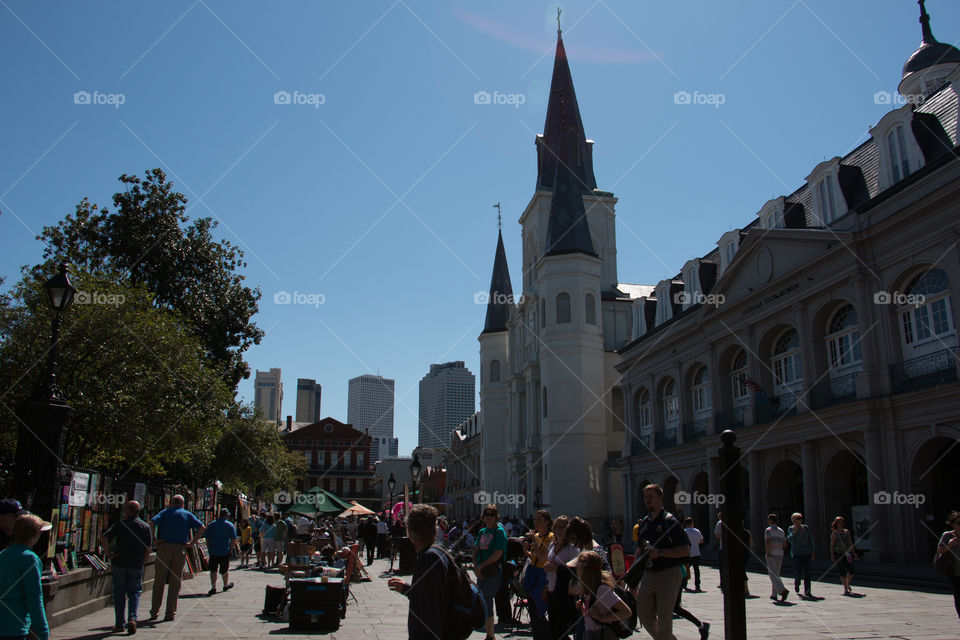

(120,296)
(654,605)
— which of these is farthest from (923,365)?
(120,296)

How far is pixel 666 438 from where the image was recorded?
116ft

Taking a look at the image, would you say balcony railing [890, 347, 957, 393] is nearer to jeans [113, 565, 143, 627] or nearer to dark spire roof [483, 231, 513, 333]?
jeans [113, 565, 143, 627]

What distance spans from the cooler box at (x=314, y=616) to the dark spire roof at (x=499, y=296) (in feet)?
170

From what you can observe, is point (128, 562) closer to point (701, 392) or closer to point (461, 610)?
point (461, 610)

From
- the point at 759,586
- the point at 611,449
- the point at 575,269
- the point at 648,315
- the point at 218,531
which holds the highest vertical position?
the point at 575,269

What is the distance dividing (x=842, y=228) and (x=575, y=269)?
72.2ft

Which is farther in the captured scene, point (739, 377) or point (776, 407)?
point (739, 377)

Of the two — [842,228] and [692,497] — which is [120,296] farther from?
[692,497]

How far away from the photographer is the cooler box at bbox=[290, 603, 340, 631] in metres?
10.5

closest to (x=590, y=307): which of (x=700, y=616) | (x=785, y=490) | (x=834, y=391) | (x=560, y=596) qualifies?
(x=785, y=490)

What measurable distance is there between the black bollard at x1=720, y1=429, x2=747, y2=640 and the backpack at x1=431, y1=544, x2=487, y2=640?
2.85 metres

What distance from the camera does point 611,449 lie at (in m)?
45.0

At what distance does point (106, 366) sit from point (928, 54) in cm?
4056

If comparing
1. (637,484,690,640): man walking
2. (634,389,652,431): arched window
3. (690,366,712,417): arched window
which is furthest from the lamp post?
(634,389,652,431): arched window
